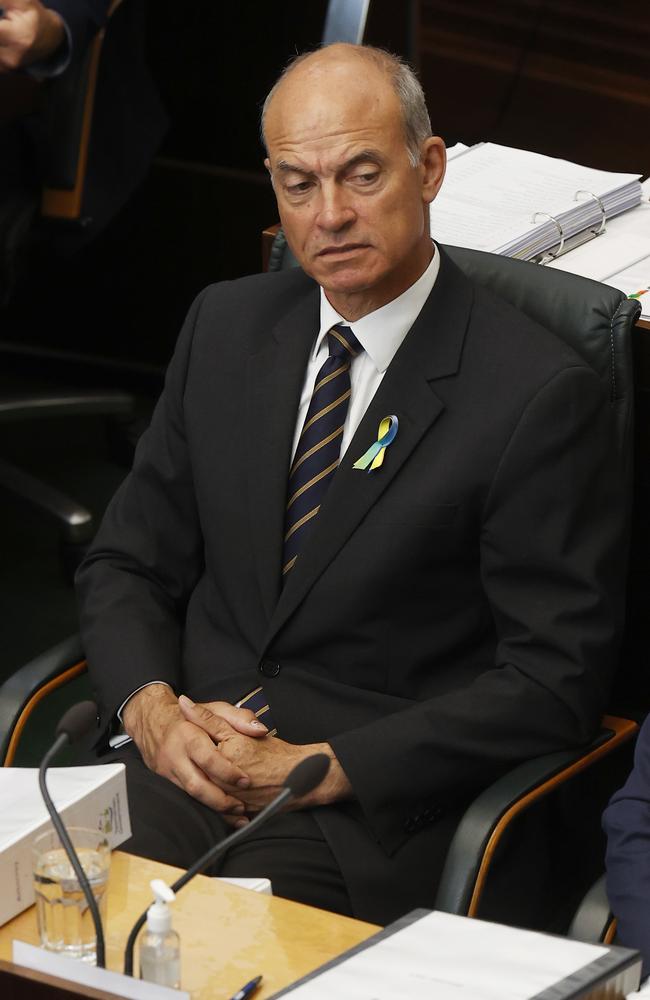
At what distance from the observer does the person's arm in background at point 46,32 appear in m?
2.93

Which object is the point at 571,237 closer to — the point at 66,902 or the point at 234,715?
the point at 234,715

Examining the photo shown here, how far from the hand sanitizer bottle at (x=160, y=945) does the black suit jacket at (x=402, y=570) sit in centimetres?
62

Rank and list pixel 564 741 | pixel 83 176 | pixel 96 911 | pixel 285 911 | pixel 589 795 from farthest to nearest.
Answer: pixel 83 176, pixel 589 795, pixel 564 741, pixel 285 911, pixel 96 911

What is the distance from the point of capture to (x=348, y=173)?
6.76 feet

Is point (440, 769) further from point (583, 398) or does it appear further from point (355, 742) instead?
→ point (583, 398)

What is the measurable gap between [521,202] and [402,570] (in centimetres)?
75

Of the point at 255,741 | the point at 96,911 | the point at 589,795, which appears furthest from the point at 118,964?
the point at 589,795

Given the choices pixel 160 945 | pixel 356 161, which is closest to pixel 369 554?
pixel 356 161

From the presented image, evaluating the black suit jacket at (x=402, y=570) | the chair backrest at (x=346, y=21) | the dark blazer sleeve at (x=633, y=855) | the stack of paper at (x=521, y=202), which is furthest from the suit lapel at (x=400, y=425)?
the chair backrest at (x=346, y=21)

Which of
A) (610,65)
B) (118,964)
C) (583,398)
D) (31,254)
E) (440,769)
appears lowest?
(118,964)

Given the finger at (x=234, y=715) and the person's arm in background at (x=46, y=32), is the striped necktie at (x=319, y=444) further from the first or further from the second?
the person's arm in background at (x=46, y=32)

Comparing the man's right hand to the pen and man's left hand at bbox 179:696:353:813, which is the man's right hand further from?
the pen

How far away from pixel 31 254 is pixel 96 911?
7.11 feet

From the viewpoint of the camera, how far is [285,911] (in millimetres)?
1534
